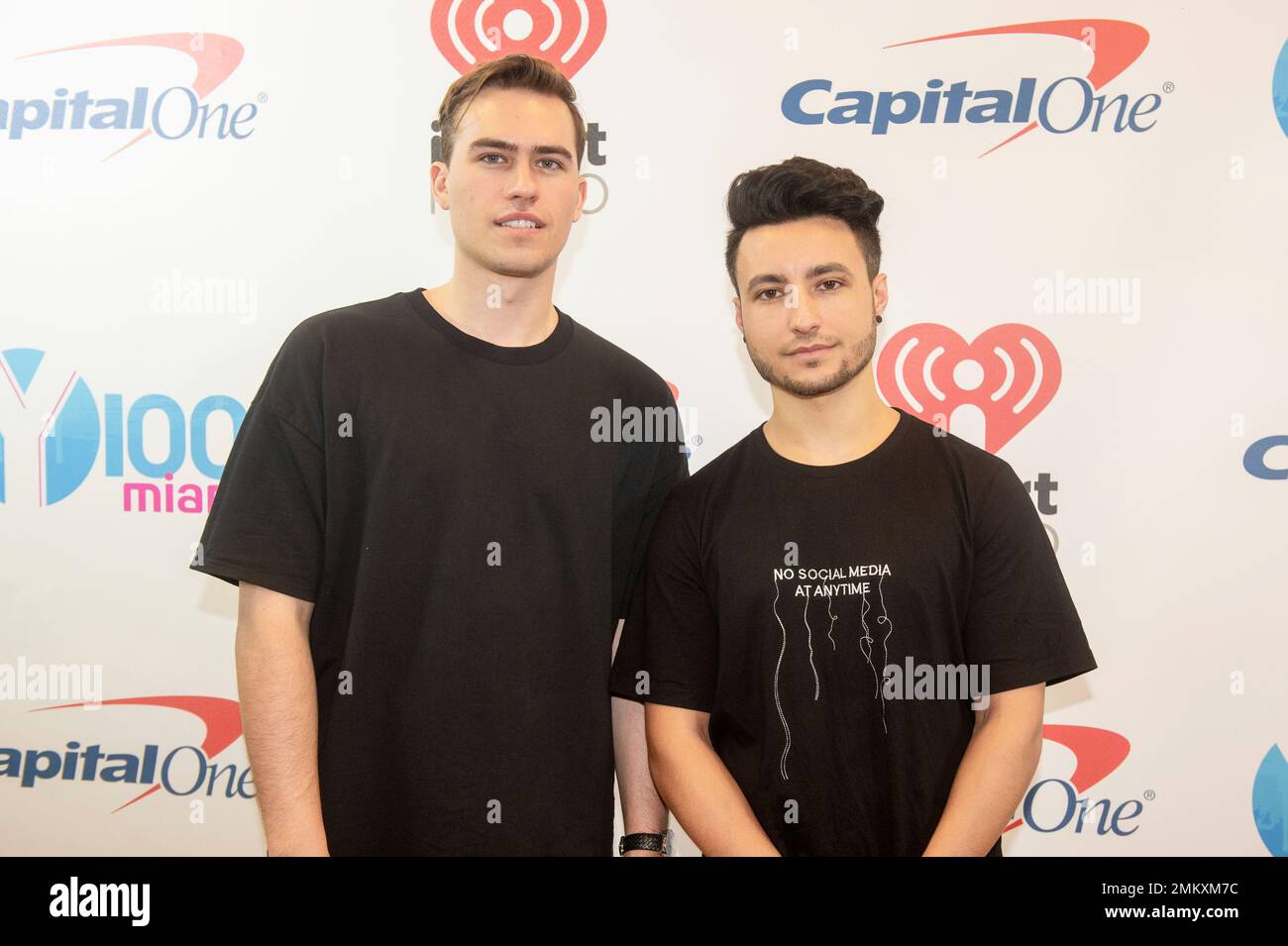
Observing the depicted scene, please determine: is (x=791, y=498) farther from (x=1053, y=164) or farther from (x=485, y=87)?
(x=1053, y=164)

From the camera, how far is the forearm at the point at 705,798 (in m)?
1.72

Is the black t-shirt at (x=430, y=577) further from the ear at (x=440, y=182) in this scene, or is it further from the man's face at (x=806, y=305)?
the man's face at (x=806, y=305)

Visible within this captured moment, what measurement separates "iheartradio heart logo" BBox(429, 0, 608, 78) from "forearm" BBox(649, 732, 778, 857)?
1.79 metres

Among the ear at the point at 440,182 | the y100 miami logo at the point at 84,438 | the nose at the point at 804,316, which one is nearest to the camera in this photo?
the nose at the point at 804,316

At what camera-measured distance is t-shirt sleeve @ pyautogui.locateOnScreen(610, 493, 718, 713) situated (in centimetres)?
Result: 183

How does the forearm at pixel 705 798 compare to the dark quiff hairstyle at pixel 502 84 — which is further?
the dark quiff hairstyle at pixel 502 84

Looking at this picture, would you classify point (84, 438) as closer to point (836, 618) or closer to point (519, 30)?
point (519, 30)

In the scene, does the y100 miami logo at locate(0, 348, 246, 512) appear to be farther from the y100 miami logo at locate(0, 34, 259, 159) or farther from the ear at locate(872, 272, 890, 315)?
the ear at locate(872, 272, 890, 315)

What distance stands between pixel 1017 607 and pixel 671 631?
61 centimetres

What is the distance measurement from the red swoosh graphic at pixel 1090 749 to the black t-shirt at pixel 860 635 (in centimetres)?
98

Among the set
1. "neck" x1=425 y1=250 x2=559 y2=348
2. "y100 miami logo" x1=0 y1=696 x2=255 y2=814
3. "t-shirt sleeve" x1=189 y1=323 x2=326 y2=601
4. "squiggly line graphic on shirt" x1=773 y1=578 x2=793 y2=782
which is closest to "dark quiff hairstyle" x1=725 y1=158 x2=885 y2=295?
"neck" x1=425 y1=250 x2=559 y2=348

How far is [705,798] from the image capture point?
1.75m

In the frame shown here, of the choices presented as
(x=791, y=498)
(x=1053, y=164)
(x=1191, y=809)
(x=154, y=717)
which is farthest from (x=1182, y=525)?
(x=154, y=717)

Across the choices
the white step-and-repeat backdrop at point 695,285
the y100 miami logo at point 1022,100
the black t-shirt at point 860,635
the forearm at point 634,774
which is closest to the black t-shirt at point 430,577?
the forearm at point 634,774
